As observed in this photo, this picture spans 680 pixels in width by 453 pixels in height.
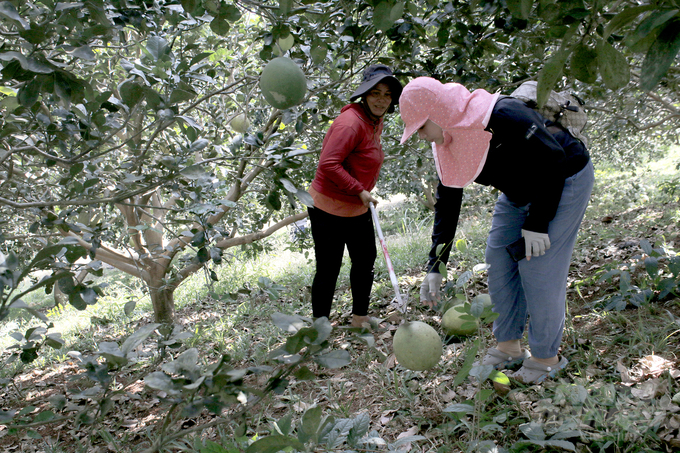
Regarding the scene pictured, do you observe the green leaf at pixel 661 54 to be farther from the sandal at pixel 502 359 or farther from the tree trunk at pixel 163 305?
the tree trunk at pixel 163 305

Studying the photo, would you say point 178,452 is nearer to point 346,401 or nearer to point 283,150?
point 346,401

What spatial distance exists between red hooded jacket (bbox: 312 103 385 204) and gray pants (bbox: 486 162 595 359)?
0.83 meters

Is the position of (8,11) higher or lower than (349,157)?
higher

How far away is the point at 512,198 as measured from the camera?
2.04 metres

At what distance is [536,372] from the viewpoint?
2002 mm

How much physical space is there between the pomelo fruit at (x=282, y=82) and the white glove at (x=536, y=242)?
108 centimetres

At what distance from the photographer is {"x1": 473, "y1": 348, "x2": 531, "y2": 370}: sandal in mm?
2189

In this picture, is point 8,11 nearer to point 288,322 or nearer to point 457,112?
point 288,322

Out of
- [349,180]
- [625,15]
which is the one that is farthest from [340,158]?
[625,15]

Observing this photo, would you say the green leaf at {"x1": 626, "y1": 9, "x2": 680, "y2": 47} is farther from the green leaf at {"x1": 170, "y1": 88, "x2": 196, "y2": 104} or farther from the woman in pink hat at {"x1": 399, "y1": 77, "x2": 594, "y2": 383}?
the green leaf at {"x1": 170, "y1": 88, "x2": 196, "y2": 104}

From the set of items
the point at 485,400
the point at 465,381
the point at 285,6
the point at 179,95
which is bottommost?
the point at 465,381

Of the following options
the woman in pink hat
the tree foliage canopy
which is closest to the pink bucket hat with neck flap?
the woman in pink hat

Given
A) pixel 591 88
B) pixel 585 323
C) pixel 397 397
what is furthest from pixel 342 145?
pixel 591 88

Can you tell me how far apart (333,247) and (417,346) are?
50.6 inches
